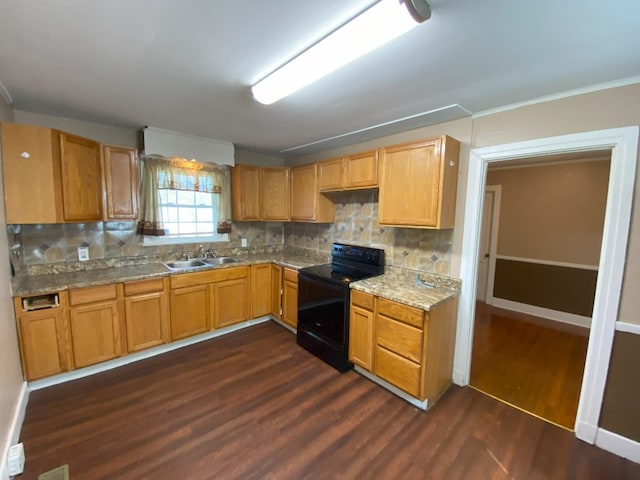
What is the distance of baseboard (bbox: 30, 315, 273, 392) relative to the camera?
2320mm

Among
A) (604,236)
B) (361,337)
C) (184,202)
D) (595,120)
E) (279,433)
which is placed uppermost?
(595,120)

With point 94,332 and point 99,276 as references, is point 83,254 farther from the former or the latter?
point 94,332

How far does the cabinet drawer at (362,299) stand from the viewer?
2.42m

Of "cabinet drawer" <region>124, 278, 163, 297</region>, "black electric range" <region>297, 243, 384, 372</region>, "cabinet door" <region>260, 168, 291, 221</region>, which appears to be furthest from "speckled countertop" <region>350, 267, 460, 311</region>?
"cabinet drawer" <region>124, 278, 163, 297</region>

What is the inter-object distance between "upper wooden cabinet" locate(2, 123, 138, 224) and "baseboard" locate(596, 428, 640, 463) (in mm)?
4340

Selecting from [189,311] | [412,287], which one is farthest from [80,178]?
[412,287]

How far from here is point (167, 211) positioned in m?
3.33

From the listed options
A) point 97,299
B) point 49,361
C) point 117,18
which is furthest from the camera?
point 97,299

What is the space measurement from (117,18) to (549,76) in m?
2.37

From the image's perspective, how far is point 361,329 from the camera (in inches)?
98.6

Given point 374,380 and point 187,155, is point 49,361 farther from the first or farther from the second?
point 374,380

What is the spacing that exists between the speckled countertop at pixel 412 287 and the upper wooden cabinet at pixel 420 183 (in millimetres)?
557

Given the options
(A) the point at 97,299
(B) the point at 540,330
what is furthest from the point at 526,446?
(A) the point at 97,299

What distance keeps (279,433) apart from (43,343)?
6.86 ft
